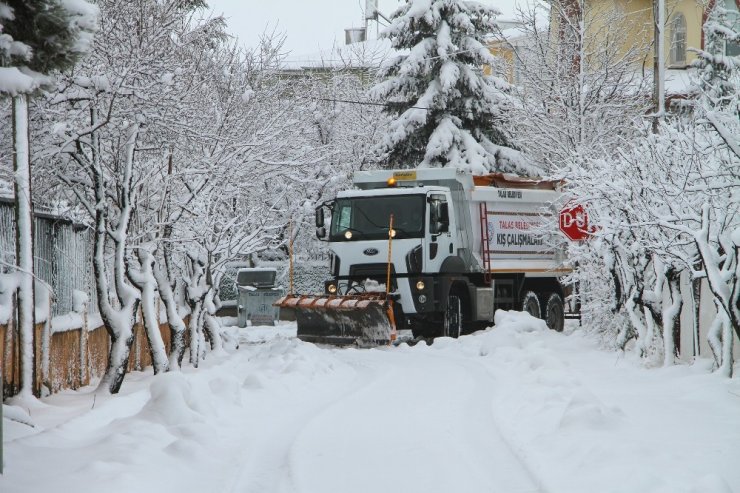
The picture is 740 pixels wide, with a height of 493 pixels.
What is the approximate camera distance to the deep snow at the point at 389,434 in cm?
730

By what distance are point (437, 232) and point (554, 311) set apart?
6.15 m

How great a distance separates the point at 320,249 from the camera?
40.6 meters

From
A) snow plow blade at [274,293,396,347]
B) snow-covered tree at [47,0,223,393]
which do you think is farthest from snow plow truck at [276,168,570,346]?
snow-covered tree at [47,0,223,393]

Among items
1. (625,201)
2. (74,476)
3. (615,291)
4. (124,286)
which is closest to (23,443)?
(74,476)

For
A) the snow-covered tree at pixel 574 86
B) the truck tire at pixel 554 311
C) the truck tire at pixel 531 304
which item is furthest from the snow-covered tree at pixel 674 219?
the snow-covered tree at pixel 574 86

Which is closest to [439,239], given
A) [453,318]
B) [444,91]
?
[453,318]

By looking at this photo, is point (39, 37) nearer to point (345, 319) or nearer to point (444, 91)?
point (345, 319)

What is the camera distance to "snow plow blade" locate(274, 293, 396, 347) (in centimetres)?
2148

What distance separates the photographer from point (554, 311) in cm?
2755

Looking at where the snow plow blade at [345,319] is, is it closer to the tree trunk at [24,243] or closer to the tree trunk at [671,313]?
the tree trunk at [671,313]

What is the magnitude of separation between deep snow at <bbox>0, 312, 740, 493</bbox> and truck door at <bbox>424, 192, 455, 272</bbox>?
774 cm

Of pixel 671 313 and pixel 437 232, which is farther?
pixel 437 232

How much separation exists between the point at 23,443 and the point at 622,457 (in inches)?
167

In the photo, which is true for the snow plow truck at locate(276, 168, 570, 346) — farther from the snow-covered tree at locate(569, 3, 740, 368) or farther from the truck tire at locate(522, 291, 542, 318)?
the snow-covered tree at locate(569, 3, 740, 368)
